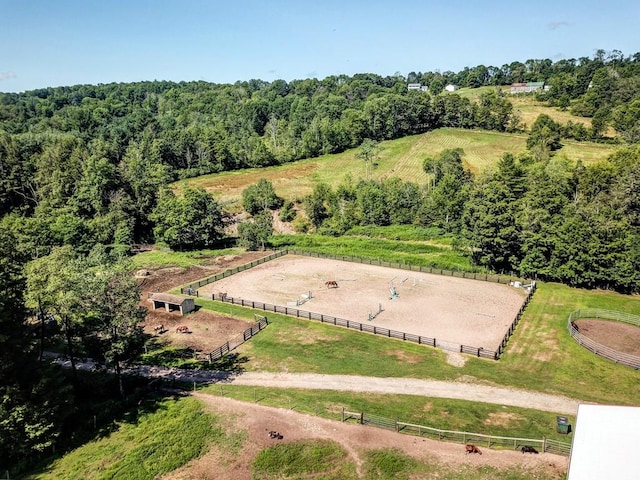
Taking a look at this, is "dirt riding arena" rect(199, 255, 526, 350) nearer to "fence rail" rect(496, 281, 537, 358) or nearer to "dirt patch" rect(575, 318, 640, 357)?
A: "fence rail" rect(496, 281, 537, 358)

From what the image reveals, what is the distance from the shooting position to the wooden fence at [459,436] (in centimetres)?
2280

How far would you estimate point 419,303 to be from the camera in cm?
4453

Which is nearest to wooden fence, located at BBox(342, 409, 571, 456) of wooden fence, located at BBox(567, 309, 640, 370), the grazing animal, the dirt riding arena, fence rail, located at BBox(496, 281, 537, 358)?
the grazing animal

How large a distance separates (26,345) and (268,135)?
126 m

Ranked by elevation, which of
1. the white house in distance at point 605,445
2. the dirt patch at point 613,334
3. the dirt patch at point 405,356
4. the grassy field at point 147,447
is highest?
the white house in distance at point 605,445

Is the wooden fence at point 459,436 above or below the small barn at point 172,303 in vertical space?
below

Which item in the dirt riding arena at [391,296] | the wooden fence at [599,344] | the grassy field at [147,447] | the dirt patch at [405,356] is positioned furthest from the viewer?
the dirt riding arena at [391,296]

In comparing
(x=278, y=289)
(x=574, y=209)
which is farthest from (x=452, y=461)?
(x=574, y=209)

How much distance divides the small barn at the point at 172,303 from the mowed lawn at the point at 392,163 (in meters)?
43.4

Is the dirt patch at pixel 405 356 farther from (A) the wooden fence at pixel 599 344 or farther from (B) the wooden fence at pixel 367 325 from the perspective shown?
(A) the wooden fence at pixel 599 344

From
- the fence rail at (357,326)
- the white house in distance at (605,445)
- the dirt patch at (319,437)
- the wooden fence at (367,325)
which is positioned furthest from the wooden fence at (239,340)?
the white house in distance at (605,445)

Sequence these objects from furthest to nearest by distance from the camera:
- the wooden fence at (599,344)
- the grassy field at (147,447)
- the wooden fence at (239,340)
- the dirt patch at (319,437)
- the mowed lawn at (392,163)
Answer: the mowed lawn at (392,163) < the wooden fence at (239,340) < the wooden fence at (599,344) < the grassy field at (147,447) < the dirt patch at (319,437)

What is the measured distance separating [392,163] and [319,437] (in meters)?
81.1

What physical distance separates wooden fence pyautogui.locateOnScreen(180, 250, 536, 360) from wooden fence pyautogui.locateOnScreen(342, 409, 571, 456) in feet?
34.8
